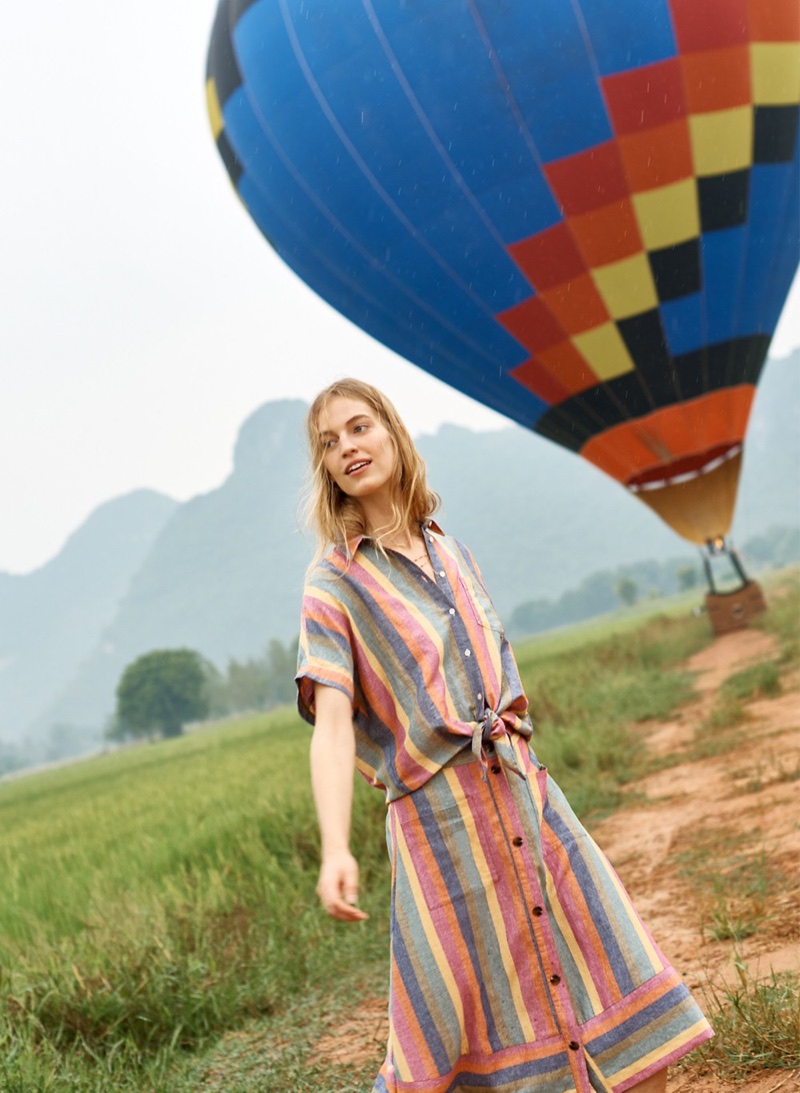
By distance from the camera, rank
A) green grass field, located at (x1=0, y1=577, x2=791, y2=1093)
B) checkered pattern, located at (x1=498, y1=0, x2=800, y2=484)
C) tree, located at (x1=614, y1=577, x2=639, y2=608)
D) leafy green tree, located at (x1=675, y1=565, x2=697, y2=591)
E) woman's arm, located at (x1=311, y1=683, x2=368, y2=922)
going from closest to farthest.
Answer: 1. woman's arm, located at (x1=311, y1=683, x2=368, y2=922)
2. green grass field, located at (x1=0, y1=577, x2=791, y2=1093)
3. checkered pattern, located at (x1=498, y1=0, x2=800, y2=484)
4. leafy green tree, located at (x1=675, y1=565, x2=697, y2=591)
5. tree, located at (x1=614, y1=577, x2=639, y2=608)

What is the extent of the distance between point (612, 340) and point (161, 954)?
6.35 m

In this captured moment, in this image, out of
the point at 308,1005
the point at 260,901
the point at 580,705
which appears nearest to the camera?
the point at 308,1005

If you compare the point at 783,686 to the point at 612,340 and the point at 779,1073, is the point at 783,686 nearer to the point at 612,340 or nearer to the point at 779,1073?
the point at 612,340

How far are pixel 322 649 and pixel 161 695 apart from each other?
257 feet

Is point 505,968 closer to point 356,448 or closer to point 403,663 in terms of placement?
point 403,663

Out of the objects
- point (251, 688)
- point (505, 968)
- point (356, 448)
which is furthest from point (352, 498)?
point (251, 688)

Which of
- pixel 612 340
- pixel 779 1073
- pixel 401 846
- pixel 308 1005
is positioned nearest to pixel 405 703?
pixel 401 846

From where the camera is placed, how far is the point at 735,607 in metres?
16.0

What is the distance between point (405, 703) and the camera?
1.81m

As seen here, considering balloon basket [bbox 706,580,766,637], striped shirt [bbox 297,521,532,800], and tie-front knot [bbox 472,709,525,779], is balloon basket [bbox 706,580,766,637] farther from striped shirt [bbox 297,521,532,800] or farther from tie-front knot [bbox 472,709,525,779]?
tie-front knot [bbox 472,709,525,779]

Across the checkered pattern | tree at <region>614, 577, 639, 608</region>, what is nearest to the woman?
the checkered pattern

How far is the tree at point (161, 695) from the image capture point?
77.8 metres

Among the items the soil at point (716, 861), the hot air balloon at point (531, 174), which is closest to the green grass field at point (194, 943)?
the soil at point (716, 861)

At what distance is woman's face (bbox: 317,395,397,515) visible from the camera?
1926 millimetres
